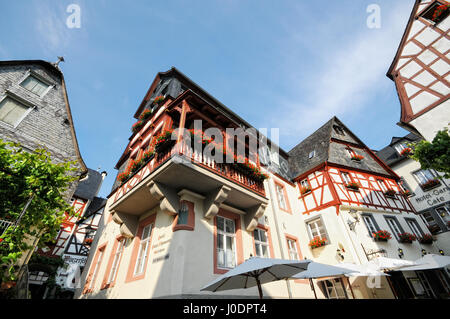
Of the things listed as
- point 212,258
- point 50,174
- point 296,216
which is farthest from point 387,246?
point 50,174

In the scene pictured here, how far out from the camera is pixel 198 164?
23.5ft

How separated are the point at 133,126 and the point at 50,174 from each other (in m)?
7.02

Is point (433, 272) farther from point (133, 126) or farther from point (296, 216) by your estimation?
point (133, 126)

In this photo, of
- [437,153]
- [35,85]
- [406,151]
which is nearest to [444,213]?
[406,151]

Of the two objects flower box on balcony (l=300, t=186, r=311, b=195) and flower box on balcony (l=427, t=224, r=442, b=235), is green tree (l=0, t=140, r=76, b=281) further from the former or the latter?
flower box on balcony (l=427, t=224, r=442, b=235)

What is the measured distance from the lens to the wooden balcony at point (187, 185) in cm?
698

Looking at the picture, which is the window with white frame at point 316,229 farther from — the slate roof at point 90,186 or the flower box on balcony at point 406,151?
the slate roof at point 90,186

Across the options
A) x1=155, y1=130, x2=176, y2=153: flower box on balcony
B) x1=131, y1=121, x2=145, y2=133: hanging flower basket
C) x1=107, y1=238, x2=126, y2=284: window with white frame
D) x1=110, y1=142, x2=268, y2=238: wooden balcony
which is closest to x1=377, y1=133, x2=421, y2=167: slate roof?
x1=110, y1=142, x2=268, y2=238: wooden balcony

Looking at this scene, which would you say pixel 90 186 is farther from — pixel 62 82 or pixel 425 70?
pixel 425 70

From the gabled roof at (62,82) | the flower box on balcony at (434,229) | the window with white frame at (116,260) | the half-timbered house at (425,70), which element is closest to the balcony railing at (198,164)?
the window with white frame at (116,260)

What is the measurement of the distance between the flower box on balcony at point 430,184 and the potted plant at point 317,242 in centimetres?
1005

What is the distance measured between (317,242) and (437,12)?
14.7 metres

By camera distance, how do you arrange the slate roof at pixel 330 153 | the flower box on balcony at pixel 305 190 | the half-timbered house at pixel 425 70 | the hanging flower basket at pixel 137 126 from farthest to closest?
1. the slate roof at pixel 330 153
2. the flower box on balcony at pixel 305 190
3. the hanging flower basket at pixel 137 126
4. the half-timbered house at pixel 425 70

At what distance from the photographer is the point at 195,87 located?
13258mm
